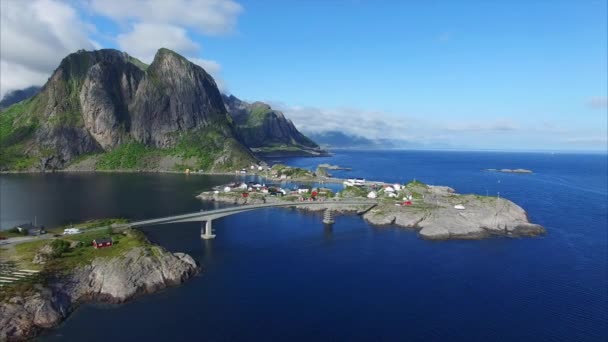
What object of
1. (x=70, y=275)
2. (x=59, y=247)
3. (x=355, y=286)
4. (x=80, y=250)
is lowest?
(x=355, y=286)

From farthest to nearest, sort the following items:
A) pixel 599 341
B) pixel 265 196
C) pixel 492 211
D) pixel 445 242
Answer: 1. pixel 265 196
2. pixel 492 211
3. pixel 445 242
4. pixel 599 341

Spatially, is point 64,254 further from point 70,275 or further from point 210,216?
point 210,216

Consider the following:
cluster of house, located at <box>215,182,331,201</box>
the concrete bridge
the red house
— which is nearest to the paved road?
the concrete bridge

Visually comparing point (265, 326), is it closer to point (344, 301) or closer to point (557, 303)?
point (344, 301)

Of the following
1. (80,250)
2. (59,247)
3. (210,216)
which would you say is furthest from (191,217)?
(59,247)

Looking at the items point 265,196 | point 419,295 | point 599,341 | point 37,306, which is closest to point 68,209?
point 265,196

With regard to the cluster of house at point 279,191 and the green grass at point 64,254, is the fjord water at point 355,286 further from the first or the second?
the cluster of house at point 279,191

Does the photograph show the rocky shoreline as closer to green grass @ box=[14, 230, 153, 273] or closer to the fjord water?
green grass @ box=[14, 230, 153, 273]
